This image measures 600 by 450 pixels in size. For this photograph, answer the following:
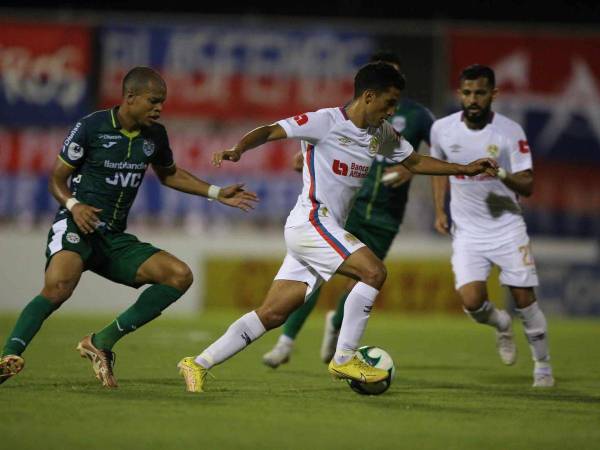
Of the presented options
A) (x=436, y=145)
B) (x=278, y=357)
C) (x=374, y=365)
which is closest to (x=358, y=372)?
(x=374, y=365)

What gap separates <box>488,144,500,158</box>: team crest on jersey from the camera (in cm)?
869

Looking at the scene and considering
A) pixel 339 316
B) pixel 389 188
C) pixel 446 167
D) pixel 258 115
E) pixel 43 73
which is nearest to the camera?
pixel 446 167

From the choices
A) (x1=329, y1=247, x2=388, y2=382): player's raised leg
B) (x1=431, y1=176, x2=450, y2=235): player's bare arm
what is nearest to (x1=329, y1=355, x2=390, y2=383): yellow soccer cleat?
(x1=329, y1=247, x2=388, y2=382): player's raised leg

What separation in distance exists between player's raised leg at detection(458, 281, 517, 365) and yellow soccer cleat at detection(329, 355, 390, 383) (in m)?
1.74

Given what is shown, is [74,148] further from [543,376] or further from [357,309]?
[543,376]

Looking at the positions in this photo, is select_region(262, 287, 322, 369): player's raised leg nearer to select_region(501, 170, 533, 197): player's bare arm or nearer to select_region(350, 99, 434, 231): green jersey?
select_region(350, 99, 434, 231): green jersey

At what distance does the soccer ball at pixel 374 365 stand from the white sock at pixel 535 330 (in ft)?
5.44

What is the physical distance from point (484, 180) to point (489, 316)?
1.06 m

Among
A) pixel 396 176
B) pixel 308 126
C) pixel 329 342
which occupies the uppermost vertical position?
pixel 308 126

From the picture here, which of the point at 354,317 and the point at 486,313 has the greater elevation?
the point at 354,317

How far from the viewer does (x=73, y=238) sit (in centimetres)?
737

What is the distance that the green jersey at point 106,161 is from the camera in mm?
7410

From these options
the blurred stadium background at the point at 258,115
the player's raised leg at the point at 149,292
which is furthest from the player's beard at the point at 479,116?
the blurred stadium background at the point at 258,115

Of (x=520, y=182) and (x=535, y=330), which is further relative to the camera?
(x=535, y=330)
